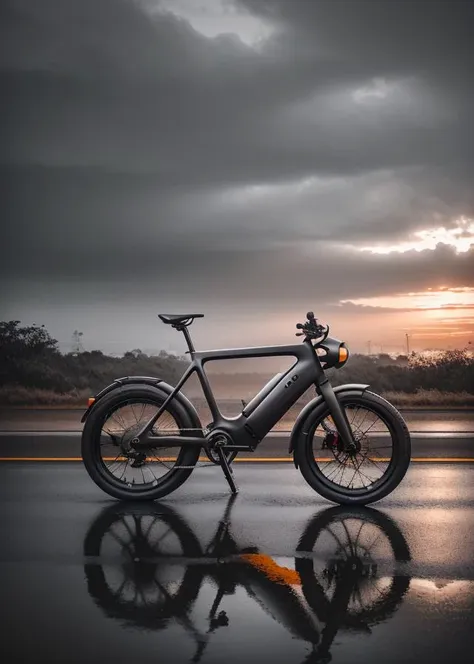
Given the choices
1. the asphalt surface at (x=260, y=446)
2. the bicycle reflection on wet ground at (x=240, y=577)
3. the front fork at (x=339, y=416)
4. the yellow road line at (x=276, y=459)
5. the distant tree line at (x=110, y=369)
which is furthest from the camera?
the distant tree line at (x=110, y=369)

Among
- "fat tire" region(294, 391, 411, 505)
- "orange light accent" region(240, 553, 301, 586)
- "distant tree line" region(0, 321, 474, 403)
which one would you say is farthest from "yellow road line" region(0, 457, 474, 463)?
"distant tree line" region(0, 321, 474, 403)

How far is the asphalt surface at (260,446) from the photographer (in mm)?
9148

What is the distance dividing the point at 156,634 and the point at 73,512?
8.86ft

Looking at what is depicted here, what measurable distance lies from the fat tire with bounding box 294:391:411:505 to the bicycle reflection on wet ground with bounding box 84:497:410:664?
30 cm

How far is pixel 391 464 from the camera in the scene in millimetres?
6551

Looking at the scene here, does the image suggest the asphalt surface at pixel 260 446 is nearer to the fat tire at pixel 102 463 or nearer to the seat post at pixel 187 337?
the fat tire at pixel 102 463

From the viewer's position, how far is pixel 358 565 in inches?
196

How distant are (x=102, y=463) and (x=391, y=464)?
2.42 m

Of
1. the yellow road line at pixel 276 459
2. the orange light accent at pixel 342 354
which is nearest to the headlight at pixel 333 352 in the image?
the orange light accent at pixel 342 354

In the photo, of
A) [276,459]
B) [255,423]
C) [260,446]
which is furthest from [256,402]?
[260,446]

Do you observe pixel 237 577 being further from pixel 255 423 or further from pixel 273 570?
pixel 255 423

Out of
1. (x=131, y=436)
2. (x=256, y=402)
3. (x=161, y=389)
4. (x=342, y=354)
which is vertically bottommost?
(x=131, y=436)

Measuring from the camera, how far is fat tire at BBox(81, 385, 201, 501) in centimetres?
663

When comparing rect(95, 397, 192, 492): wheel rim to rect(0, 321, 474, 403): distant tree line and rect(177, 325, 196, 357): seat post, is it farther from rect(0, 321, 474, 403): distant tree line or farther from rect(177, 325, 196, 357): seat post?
rect(0, 321, 474, 403): distant tree line
